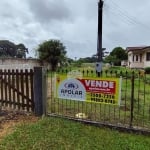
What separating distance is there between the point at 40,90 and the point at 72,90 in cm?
93

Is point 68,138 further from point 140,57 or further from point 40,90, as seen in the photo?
point 140,57

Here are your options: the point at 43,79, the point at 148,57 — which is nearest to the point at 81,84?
the point at 43,79

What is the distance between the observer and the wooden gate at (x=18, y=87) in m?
7.25

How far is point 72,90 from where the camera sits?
6.77m

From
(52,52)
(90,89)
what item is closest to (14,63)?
(52,52)

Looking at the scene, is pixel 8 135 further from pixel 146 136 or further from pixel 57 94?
pixel 146 136

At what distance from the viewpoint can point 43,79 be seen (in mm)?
6957

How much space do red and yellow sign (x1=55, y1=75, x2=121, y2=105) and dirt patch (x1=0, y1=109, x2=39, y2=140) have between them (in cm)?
101

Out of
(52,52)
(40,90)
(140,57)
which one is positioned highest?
(52,52)

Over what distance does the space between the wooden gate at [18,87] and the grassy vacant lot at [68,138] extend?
1215mm

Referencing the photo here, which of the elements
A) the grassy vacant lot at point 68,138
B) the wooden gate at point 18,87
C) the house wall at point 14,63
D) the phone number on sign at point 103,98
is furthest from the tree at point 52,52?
the grassy vacant lot at point 68,138

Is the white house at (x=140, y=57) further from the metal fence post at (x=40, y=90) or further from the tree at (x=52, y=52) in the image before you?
the metal fence post at (x=40, y=90)

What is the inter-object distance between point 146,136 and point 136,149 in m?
0.91

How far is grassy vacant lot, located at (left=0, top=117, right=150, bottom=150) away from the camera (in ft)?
16.3
